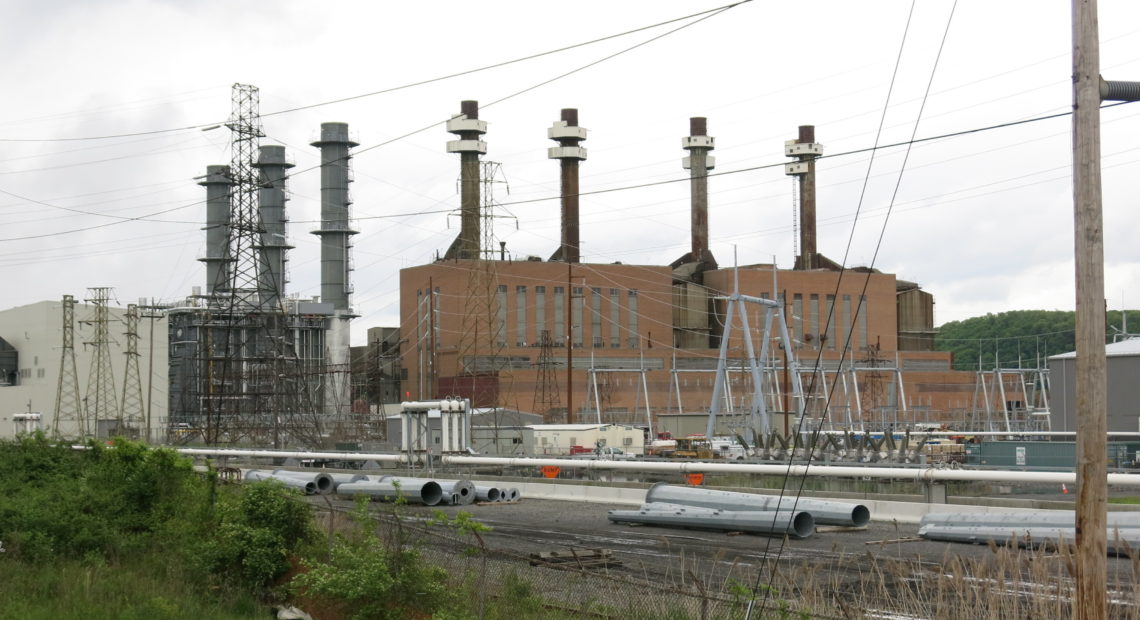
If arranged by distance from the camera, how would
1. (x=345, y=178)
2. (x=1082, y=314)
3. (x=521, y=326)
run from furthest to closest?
1. (x=345, y=178)
2. (x=521, y=326)
3. (x=1082, y=314)

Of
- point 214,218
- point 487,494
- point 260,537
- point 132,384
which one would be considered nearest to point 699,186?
point 214,218

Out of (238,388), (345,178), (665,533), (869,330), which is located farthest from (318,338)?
(665,533)

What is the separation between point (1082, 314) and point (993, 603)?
2247 mm

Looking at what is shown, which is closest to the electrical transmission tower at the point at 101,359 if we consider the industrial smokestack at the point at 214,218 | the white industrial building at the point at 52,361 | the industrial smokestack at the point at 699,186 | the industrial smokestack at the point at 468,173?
the white industrial building at the point at 52,361

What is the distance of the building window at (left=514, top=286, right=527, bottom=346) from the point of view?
94812mm

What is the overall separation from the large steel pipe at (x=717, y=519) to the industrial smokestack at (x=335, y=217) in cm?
8666

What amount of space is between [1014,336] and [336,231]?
316ft

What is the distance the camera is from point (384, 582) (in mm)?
12453

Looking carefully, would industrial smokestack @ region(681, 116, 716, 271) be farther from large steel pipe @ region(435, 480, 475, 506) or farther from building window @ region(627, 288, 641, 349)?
large steel pipe @ region(435, 480, 475, 506)

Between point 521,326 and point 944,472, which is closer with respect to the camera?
point 944,472

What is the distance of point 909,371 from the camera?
106m

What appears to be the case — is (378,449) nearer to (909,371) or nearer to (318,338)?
(318,338)

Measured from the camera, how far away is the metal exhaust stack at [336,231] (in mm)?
103000

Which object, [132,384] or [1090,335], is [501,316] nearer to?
[132,384]
